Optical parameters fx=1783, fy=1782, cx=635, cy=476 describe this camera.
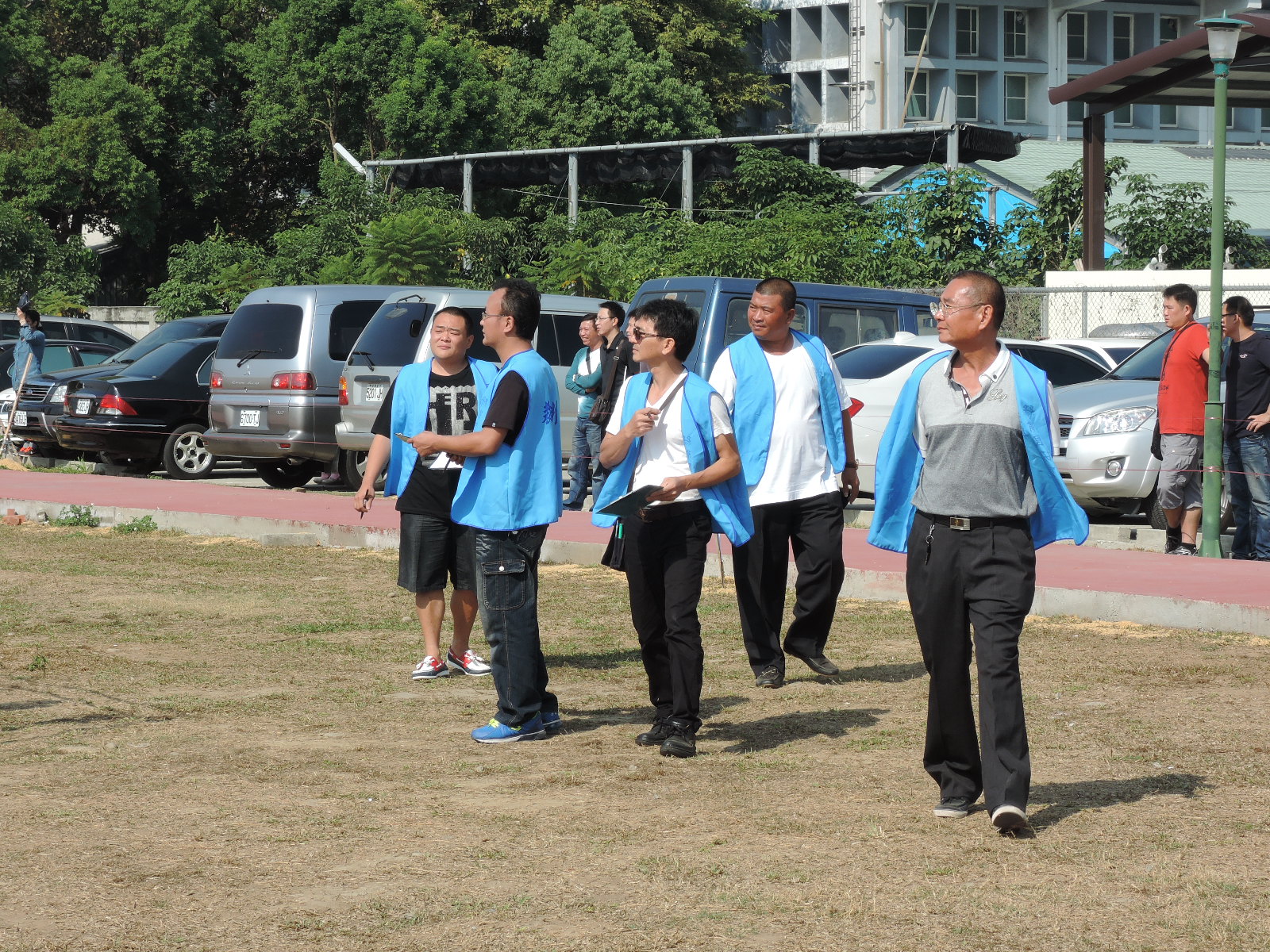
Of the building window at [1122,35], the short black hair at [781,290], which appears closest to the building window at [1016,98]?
the building window at [1122,35]

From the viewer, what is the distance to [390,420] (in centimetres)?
820

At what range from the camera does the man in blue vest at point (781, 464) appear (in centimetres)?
822

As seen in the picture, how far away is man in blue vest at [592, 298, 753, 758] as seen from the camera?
678cm

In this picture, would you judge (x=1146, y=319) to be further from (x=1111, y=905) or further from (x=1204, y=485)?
(x=1111, y=905)

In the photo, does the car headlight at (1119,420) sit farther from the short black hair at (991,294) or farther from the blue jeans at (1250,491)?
the short black hair at (991,294)

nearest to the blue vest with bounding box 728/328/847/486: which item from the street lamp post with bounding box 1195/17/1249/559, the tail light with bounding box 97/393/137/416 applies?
the street lamp post with bounding box 1195/17/1249/559

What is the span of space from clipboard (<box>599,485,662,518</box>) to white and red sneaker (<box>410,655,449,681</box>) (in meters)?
2.07

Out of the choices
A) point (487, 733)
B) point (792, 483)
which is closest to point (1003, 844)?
point (487, 733)

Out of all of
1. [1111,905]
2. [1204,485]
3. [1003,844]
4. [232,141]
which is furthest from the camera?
[232,141]

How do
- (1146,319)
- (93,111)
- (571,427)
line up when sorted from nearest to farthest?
(571,427) < (1146,319) < (93,111)

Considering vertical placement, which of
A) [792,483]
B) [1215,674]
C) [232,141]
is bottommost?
[1215,674]

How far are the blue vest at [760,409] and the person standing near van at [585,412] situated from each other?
250 inches

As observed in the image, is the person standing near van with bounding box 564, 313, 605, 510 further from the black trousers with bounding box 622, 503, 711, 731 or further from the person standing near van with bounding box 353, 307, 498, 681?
the black trousers with bounding box 622, 503, 711, 731

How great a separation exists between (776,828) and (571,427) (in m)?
12.1
